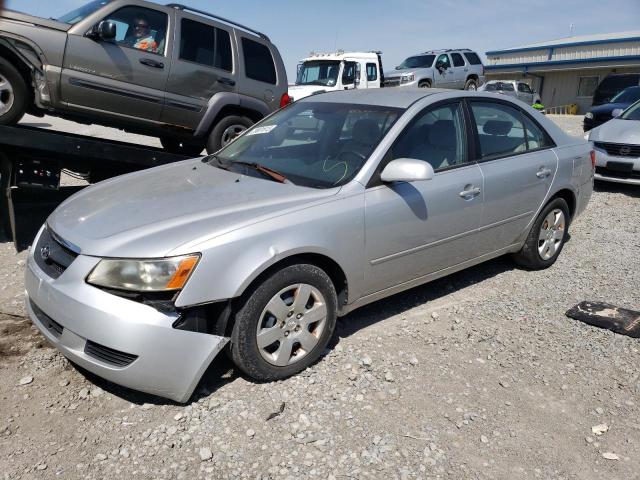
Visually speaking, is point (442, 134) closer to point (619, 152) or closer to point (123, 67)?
point (123, 67)

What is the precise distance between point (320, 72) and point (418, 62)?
5725 millimetres

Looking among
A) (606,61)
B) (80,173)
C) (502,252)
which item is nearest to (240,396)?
(502,252)

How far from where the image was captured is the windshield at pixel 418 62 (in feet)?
67.5

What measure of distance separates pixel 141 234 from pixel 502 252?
125 inches

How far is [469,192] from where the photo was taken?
4.16 meters

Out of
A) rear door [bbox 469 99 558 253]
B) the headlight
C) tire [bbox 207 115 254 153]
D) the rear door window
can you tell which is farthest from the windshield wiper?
the rear door window

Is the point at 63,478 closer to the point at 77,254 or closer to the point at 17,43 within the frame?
the point at 77,254

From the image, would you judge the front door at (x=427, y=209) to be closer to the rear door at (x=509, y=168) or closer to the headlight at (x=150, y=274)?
the rear door at (x=509, y=168)

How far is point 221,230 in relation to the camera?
294 centimetres

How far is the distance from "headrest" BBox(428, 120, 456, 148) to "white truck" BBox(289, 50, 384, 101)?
12.2 m

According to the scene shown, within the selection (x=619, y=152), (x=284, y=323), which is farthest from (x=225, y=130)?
(x=619, y=152)

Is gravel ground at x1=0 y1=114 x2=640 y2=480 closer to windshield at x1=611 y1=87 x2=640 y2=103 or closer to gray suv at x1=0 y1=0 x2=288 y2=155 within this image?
gray suv at x1=0 y1=0 x2=288 y2=155

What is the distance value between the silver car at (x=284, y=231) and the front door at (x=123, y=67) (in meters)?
2.41

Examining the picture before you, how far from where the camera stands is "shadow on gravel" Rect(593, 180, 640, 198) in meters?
8.96
